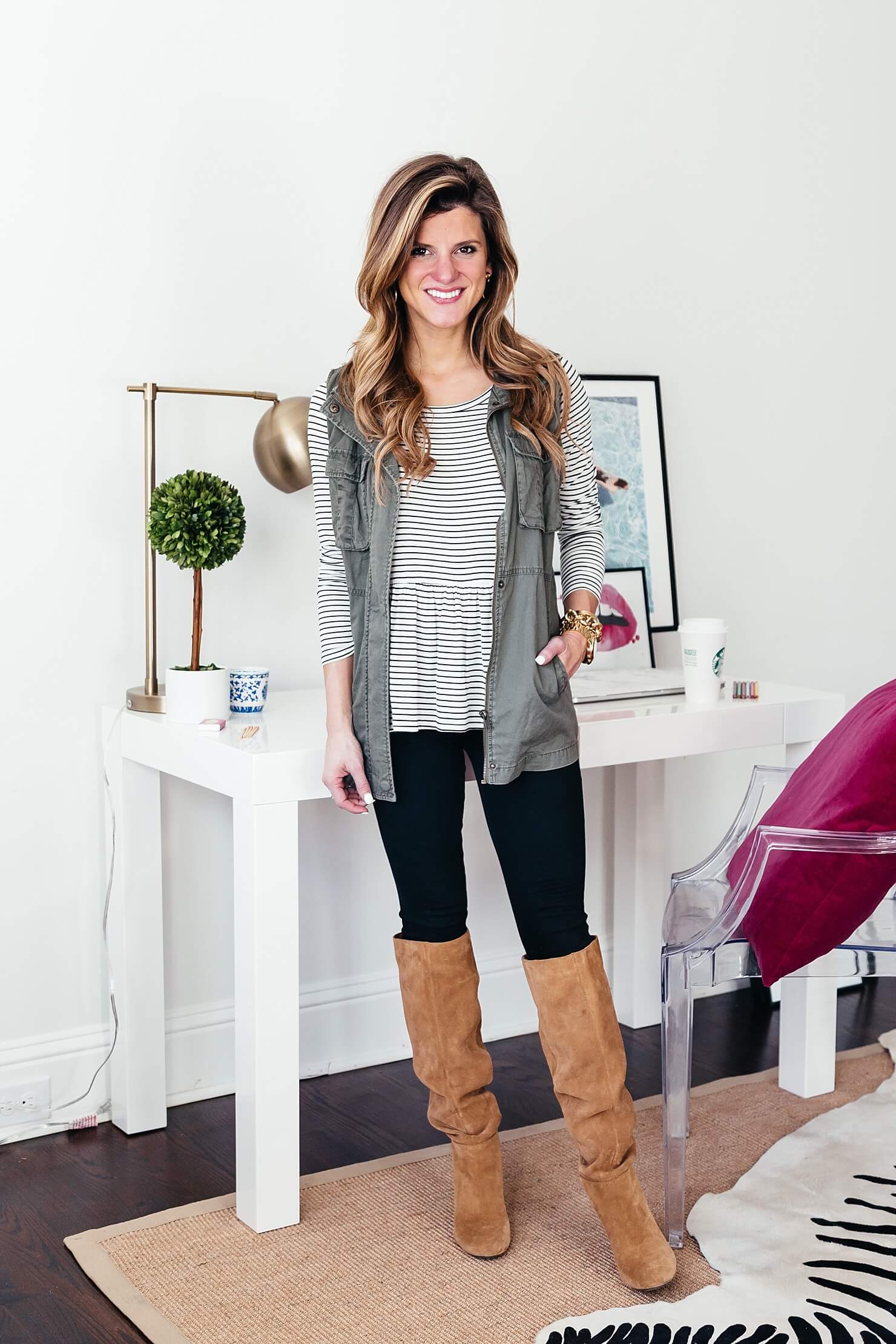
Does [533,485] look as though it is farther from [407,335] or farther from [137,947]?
[137,947]

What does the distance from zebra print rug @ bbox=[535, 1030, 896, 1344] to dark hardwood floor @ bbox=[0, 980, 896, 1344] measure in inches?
14.4

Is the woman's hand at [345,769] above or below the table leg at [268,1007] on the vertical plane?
above

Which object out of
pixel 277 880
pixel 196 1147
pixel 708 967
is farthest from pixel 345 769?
pixel 196 1147

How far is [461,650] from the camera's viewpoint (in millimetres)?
1769

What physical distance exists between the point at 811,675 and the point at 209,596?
1491 mm

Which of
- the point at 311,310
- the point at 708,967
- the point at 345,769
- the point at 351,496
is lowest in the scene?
the point at 708,967

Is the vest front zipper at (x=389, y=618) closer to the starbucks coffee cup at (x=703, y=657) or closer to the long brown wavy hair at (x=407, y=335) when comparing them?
the long brown wavy hair at (x=407, y=335)

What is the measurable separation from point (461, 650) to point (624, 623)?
0.97 meters

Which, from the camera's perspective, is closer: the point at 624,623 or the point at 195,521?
the point at 195,521

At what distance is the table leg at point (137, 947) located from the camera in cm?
223

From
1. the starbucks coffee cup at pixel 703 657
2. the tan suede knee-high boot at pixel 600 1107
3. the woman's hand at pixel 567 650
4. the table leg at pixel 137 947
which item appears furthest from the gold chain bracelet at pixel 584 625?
the table leg at pixel 137 947

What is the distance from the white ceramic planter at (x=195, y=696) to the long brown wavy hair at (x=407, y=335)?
50 cm

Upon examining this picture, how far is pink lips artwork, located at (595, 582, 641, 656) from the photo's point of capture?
265 centimetres

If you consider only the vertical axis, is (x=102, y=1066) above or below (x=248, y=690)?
below
